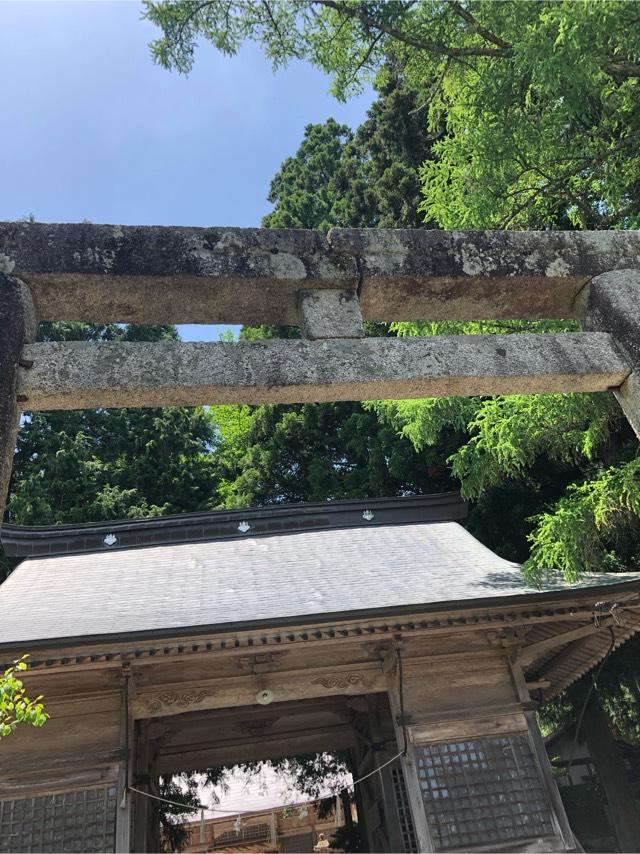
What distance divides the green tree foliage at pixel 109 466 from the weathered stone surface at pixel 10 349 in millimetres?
14273

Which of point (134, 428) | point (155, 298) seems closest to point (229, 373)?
point (155, 298)

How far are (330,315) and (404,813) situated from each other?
6729 millimetres

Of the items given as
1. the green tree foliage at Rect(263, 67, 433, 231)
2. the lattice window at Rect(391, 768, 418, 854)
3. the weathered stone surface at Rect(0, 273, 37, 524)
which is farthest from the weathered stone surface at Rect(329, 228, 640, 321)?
the green tree foliage at Rect(263, 67, 433, 231)

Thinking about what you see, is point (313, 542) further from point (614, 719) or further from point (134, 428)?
point (134, 428)

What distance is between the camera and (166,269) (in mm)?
3037

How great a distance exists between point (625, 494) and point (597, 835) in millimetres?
9646

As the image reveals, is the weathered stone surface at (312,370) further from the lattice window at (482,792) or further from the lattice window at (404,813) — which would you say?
the lattice window at (404,813)

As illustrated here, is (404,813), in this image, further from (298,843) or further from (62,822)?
(298,843)

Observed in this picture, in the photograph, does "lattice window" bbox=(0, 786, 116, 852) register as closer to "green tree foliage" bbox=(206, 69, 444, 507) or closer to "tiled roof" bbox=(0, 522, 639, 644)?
"tiled roof" bbox=(0, 522, 639, 644)

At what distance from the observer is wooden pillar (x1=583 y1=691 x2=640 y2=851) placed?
9742mm

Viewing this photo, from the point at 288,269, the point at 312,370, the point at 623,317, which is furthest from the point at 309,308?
the point at 623,317

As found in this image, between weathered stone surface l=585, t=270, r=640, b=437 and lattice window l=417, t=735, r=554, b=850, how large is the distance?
413 centimetres

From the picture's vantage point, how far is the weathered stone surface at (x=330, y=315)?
3107 mm

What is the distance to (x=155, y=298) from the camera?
10.3 ft
